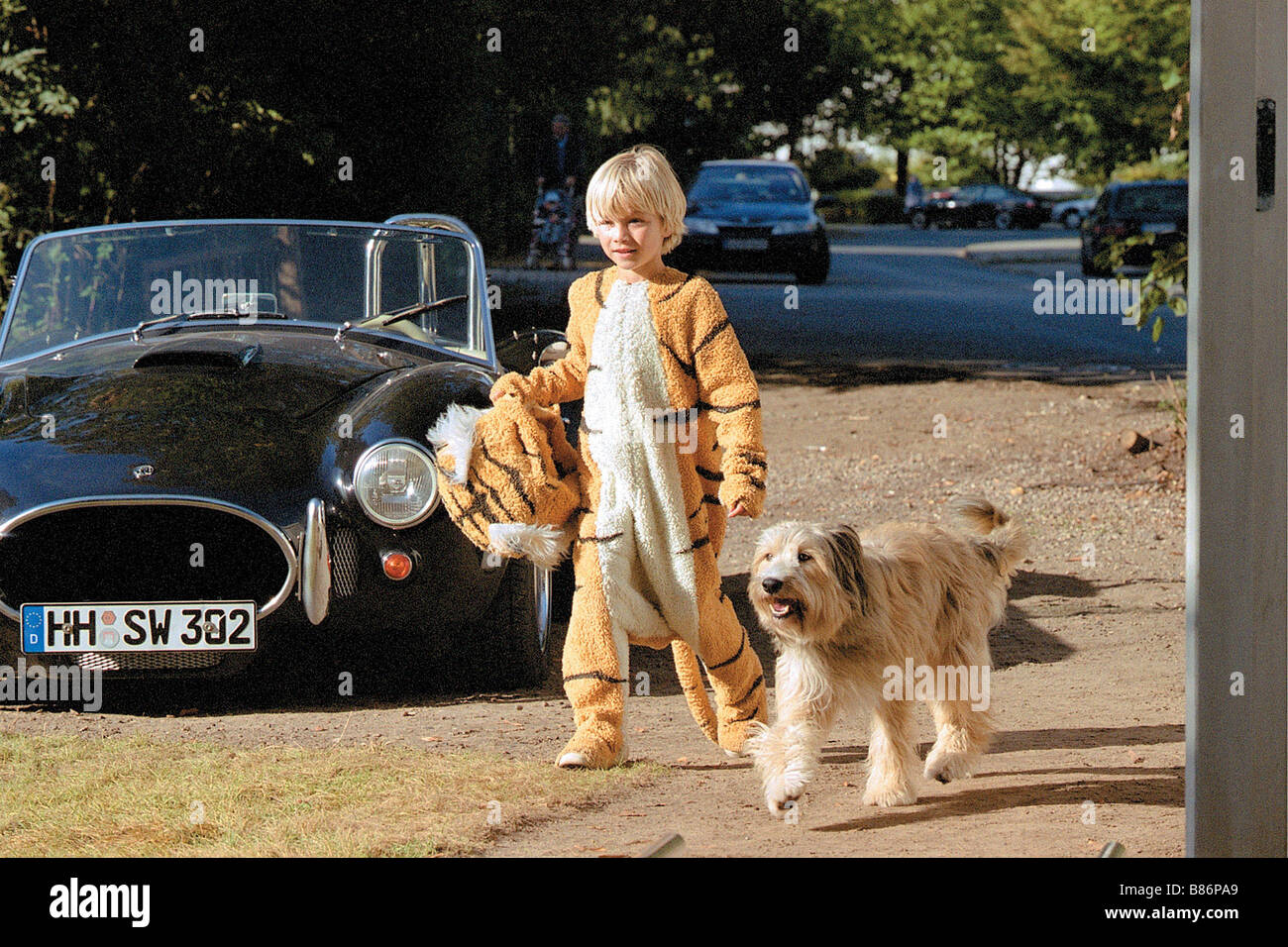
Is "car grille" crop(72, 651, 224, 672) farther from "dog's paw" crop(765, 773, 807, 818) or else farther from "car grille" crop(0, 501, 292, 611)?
"dog's paw" crop(765, 773, 807, 818)

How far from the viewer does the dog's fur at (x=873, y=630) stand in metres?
4.23

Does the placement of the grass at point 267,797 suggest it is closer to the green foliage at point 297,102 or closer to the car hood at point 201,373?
the car hood at point 201,373

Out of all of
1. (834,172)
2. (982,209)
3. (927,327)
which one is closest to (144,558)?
(927,327)

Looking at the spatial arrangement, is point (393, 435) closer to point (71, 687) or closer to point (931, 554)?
point (71, 687)

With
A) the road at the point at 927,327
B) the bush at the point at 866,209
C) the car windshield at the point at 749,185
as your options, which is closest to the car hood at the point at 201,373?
the road at the point at 927,327

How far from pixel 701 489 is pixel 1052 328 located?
1516 centimetres

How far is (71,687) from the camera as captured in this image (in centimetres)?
533

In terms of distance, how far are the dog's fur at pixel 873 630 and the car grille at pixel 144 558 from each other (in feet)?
5.72

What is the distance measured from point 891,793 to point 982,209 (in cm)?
5310

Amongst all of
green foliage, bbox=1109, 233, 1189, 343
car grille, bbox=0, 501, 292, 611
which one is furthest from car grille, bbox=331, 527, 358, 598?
green foliage, bbox=1109, 233, 1189, 343

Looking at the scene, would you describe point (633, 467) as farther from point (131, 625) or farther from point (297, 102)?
point (297, 102)

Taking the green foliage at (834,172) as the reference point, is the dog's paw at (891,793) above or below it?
below

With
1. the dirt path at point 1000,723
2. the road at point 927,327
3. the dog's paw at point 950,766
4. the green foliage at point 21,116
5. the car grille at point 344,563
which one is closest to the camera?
the dirt path at point 1000,723
